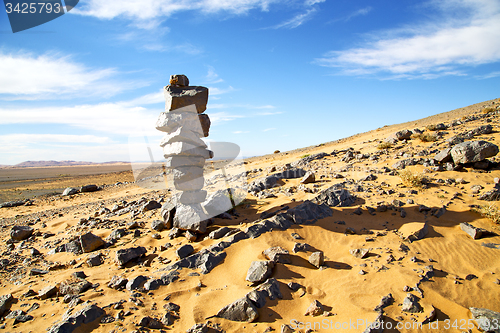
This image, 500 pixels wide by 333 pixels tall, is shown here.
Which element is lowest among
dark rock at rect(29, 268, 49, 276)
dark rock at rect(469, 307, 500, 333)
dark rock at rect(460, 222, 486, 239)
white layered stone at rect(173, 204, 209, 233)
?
dark rock at rect(469, 307, 500, 333)

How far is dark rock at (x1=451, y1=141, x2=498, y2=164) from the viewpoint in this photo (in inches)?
350

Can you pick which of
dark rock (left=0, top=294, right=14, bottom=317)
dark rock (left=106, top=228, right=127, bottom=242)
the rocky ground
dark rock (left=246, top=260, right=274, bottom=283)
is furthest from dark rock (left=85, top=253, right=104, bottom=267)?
dark rock (left=246, top=260, right=274, bottom=283)

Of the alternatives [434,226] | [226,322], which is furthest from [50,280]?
[434,226]

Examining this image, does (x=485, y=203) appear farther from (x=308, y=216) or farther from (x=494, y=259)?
(x=308, y=216)

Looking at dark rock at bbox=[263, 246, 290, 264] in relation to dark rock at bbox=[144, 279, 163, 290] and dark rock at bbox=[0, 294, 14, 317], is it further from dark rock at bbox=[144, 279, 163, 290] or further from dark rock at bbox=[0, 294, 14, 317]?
dark rock at bbox=[0, 294, 14, 317]

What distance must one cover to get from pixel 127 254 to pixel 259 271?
375cm

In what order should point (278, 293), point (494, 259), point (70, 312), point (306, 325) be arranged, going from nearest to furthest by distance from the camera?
1. point (306, 325)
2. point (70, 312)
3. point (278, 293)
4. point (494, 259)

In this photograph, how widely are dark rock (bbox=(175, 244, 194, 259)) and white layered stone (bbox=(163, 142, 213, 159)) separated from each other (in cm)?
285

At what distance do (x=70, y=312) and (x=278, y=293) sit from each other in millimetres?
4028

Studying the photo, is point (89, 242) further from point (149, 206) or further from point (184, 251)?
point (184, 251)

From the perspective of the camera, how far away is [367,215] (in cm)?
771

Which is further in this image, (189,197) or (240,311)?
(189,197)

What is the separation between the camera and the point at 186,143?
7590mm

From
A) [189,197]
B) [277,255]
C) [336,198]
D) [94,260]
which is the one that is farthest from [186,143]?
[336,198]
